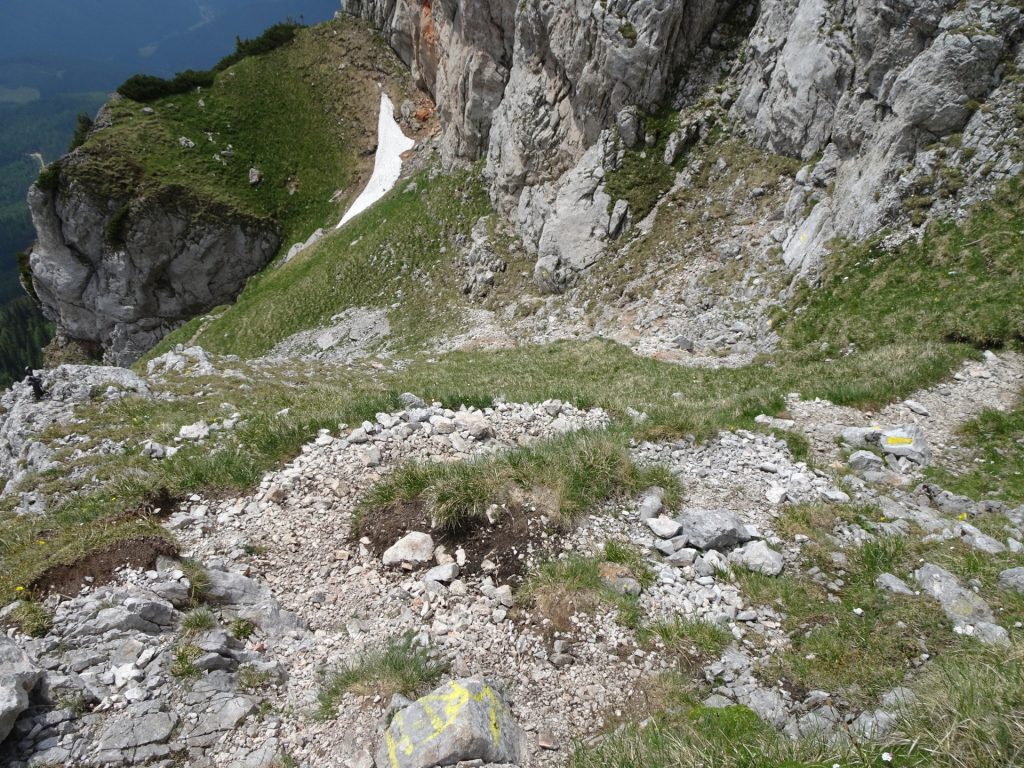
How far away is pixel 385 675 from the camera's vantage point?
17.7 feet

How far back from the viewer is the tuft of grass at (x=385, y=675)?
5.33 meters

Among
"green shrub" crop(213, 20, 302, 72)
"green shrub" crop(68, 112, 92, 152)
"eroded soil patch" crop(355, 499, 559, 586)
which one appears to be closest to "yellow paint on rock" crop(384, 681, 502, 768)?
"eroded soil patch" crop(355, 499, 559, 586)

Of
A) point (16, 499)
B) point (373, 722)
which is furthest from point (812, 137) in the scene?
point (16, 499)

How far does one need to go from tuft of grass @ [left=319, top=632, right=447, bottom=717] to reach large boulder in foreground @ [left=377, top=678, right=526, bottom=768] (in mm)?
321

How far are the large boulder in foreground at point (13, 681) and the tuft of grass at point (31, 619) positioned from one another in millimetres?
382

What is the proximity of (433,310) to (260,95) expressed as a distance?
48.8 metres

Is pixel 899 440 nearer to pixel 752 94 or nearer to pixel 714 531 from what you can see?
pixel 714 531

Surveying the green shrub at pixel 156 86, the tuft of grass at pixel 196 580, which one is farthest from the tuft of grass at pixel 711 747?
the green shrub at pixel 156 86

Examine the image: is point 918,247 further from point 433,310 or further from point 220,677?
point 433,310

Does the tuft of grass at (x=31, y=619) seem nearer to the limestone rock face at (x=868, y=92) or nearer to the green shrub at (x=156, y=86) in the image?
the limestone rock face at (x=868, y=92)

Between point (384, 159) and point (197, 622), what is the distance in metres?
66.8

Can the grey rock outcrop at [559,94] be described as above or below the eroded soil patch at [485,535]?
above

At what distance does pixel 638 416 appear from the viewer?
1197 centimetres

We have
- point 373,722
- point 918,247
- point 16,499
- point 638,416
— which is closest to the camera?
point 373,722
